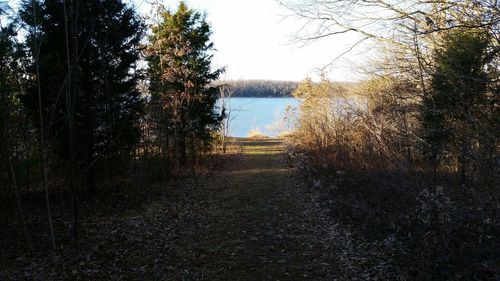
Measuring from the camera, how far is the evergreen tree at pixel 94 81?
29.7ft

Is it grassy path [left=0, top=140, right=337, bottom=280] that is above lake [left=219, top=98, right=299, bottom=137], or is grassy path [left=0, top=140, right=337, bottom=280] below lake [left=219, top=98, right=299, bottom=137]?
below

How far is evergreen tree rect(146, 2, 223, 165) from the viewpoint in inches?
514

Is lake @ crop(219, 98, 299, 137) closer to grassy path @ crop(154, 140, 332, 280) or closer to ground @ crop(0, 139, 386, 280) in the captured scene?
grassy path @ crop(154, 140, 332, 280)

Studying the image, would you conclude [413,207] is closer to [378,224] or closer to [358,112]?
[378,224]

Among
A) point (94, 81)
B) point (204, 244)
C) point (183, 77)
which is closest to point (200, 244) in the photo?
point (204, 244)

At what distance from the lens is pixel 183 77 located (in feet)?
46.4

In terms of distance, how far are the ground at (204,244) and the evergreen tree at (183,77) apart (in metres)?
3.33

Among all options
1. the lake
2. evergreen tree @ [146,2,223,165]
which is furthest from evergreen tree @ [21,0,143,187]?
the lake

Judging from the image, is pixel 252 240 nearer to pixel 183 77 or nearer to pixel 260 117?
pixel 183 77

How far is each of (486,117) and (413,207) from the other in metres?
1.84

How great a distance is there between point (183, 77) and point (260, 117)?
4917 cm

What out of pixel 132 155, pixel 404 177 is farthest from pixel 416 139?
pixel 132 155

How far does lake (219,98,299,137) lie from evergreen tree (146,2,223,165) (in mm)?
9456

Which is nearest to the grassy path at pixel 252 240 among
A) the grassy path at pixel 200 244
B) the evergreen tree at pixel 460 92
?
the grassy path at pixel 200 244
